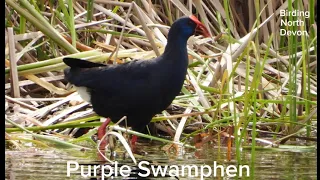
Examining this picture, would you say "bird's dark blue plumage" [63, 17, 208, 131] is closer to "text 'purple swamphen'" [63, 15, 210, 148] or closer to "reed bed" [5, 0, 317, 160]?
"text 'purple swamphen'" [63, 15, 210, 148]

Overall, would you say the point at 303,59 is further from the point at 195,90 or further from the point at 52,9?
the point at 52,9

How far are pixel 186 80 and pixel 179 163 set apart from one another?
0.94 m

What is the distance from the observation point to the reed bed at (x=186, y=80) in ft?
11.5

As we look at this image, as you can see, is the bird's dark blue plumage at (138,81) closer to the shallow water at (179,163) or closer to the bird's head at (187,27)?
the bird's head at (187,27)

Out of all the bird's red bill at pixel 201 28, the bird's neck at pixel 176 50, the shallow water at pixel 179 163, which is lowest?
the shallow water at pixel 179 163

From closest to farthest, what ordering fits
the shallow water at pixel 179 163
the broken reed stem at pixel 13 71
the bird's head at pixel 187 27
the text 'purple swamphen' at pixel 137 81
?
the shallow water at pixel 179 163 < the text 'purple swamphen' at pixel 137 81 < the bird's head at pixel 187 27 < the broken reed stem at pixel 13 71

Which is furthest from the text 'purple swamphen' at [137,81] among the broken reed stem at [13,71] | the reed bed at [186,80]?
the broken reed stem at [13,71]

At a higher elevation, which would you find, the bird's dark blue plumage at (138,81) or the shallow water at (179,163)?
the bird's dark blue plumage at (138,81)

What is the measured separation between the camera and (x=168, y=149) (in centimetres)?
349

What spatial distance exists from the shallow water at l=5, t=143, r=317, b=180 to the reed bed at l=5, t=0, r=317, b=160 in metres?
0.08

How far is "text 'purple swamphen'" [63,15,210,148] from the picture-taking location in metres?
3.44

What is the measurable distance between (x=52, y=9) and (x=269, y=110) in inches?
53.7

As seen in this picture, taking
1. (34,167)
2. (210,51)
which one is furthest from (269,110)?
(34,167)

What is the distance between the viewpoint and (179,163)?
3113mm
